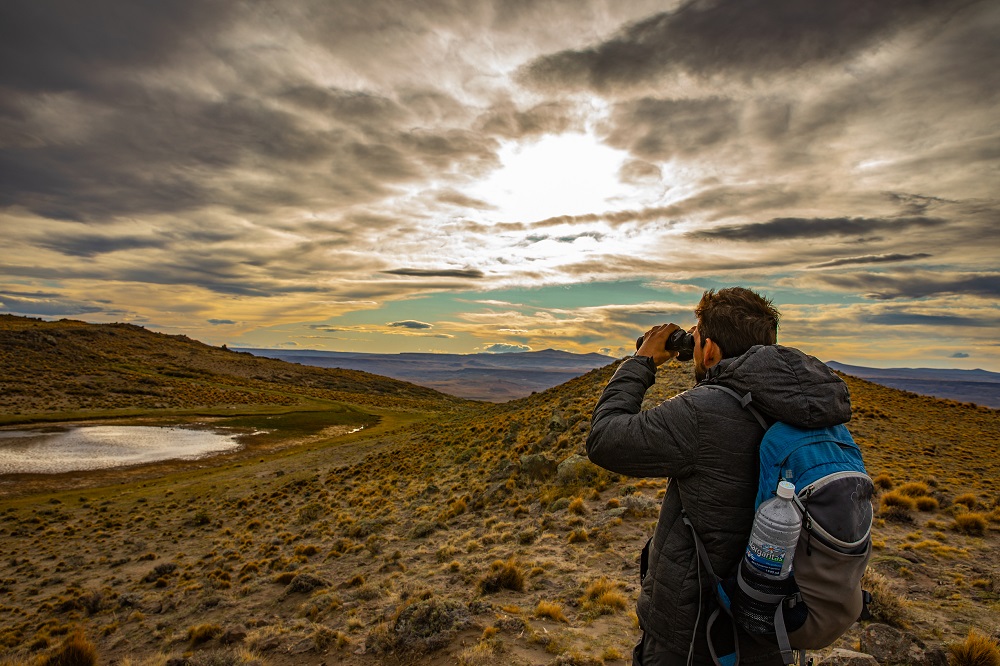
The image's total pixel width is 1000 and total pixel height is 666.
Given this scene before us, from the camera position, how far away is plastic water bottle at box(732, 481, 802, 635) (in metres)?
2.12

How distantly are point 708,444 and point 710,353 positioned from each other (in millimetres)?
589

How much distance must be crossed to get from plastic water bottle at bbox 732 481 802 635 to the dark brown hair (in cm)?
83

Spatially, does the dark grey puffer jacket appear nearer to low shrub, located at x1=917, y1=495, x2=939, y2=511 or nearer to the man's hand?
the man's hand

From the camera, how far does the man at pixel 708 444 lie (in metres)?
2.29

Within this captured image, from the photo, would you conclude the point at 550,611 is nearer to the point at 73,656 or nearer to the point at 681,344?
the point at 681,344

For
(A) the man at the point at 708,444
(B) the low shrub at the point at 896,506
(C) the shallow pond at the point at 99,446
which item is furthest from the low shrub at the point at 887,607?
(C) the shallow pond at the point at 99,446

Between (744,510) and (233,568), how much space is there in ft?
51.7

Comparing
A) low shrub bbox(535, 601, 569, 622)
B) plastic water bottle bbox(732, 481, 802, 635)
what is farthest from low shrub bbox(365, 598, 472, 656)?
plastic water bottle bbox(732, 481, 802, 635)

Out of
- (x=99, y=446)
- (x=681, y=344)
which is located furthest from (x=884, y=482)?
(x=99, y=446)

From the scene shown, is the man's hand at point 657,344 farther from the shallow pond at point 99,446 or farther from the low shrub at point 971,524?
the shallow pond at point 99,446

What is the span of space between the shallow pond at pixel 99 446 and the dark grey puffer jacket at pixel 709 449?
38891 mm

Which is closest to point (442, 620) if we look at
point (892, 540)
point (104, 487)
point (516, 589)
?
point (516, 589)

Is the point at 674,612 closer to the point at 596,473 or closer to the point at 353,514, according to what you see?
the point at 596,473

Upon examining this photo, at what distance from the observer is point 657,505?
11250 millimetres
